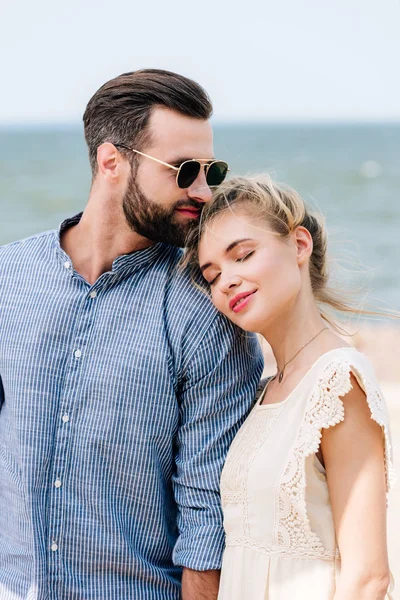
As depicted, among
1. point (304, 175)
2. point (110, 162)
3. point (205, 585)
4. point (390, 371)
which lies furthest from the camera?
point (304, 175)

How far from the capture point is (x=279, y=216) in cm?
250

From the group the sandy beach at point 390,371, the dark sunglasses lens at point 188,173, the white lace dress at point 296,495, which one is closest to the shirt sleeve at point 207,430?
the white lace dress at point 296,495

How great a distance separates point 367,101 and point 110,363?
49.5 meters

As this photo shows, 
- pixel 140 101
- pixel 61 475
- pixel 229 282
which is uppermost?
pixel 140 101

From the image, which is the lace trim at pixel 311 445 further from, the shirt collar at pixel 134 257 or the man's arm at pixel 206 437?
the shirt collar at pixel 134 257

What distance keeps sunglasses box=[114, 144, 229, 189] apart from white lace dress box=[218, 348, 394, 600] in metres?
0.69

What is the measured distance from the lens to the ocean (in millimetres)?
22259

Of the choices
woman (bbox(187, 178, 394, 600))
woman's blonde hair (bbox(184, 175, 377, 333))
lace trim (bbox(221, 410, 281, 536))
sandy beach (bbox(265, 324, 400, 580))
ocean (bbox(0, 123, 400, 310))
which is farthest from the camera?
ocean (bbox(0, 123, 400, 310))

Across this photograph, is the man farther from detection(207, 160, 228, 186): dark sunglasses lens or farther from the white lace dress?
the white lace dress

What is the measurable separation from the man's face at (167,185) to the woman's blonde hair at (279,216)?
2.7 inches

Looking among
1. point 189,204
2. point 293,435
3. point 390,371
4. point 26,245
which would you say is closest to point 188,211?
point 189,204

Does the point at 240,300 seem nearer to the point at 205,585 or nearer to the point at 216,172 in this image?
the point at 216,172

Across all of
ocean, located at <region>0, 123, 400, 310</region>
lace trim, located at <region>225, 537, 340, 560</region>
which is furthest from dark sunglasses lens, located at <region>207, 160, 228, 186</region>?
ocean, located at <region>0, 123, 400, 310</region>

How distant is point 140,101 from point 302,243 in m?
0.69
